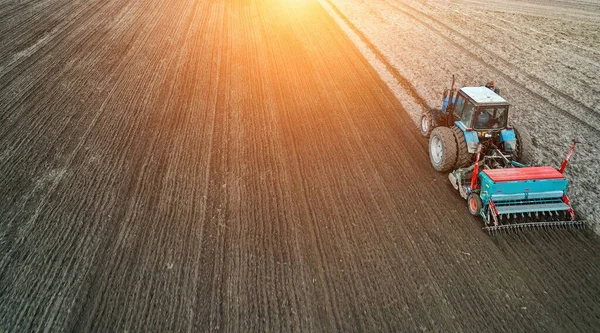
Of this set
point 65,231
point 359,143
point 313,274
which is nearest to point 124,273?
point 65,231

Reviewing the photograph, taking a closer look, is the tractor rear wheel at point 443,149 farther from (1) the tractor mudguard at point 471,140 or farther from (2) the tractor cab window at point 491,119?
(2) the tractor cab window at point 491,119

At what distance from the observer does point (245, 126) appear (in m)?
9.77

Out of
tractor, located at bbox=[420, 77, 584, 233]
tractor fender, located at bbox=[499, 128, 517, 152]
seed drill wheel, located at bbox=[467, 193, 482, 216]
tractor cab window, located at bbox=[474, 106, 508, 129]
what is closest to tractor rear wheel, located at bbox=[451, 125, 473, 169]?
tractor, located at bbox=[420, 77, 584, 233]

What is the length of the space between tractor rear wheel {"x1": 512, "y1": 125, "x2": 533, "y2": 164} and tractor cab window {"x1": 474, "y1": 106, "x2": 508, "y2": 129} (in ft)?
1.64

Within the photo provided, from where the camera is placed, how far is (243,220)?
22.2 ft

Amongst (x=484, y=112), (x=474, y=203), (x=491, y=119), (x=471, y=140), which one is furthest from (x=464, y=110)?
(x=474, y=203)

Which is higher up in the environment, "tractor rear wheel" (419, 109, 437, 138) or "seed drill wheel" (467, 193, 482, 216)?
"tractor rear wheel" (419, 109, 437, 138)

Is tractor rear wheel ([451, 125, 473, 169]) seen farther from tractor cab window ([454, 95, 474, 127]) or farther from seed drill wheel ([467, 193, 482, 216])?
seed drill wheel ([467, 193, 482, 216])

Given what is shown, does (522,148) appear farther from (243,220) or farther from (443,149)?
(243,220)

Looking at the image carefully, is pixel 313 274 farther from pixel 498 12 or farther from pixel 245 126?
pixel 498 12

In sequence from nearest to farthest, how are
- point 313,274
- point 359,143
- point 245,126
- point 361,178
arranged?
point 313,274 < point 361,178 < point 359,143 < point 245,126

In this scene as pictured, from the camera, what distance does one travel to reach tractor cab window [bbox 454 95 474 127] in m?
7.35

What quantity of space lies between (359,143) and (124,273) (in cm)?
Result: 600

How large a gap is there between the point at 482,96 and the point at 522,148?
4.54 feet
